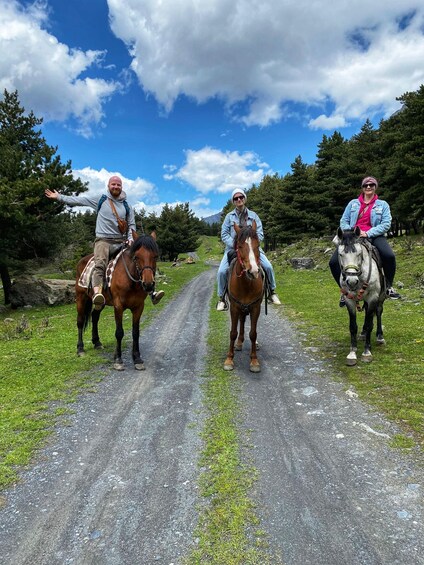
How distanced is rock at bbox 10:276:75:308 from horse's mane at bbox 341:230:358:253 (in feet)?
57.6

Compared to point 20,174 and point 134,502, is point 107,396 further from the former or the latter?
point 20,174

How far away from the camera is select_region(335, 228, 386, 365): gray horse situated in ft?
22.3

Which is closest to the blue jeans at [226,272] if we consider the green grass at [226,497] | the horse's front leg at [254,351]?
the horse's front leg at [254,351]

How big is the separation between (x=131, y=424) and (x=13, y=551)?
2.27m

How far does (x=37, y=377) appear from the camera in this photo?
725 cm

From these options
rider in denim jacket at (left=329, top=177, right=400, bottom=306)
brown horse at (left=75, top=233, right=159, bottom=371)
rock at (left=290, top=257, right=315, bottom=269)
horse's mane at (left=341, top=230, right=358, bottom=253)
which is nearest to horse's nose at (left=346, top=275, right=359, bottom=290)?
horse's mane at (left=341, top=230, right=358, bottom=253)

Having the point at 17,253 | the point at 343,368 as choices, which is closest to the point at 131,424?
the point at 343,368

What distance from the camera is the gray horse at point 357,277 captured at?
6.80 metres

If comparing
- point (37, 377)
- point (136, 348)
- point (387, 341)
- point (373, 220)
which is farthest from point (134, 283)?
point (387, 341)

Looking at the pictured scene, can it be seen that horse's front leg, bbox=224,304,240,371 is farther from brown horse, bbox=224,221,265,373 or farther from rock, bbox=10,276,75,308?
rock, bbox=10,276,75,308

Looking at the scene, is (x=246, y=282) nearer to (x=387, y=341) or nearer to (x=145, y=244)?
(x=145, y=244)

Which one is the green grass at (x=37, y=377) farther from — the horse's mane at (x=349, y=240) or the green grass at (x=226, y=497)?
the horse's mane at (x=349, y=240)

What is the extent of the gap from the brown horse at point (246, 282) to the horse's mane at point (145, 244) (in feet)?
5.77

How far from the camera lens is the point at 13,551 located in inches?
Result: 111
